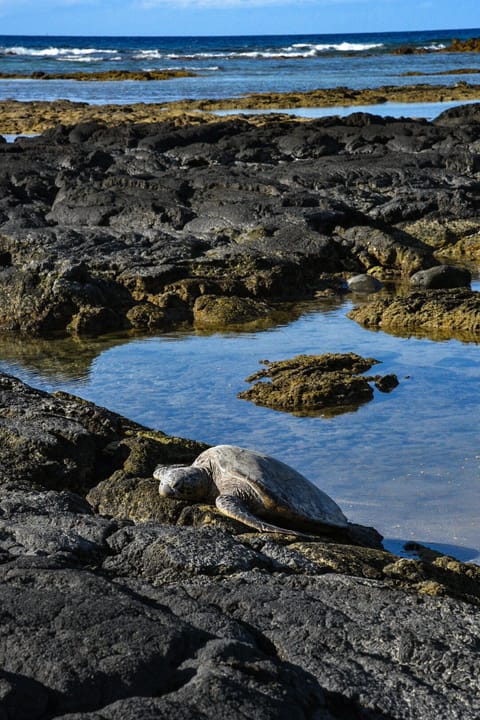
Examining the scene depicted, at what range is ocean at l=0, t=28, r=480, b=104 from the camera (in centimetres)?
5181

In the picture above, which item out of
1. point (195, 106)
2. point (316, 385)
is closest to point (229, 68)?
point (195, 106)

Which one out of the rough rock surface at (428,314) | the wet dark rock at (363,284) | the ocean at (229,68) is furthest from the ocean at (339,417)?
the ocean at (229,68)

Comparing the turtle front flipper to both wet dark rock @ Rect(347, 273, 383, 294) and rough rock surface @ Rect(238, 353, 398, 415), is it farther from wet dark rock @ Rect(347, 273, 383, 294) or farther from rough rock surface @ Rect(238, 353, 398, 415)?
wet dark rock @ Rect(347, 273, 383, 294)

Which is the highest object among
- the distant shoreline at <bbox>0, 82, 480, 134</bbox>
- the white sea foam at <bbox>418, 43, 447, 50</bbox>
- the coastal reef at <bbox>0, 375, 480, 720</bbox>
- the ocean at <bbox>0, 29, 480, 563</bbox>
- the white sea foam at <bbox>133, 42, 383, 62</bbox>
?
the white sea foam at <bbox>418, 43, 447, 50</bbox>

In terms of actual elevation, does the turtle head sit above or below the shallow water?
above

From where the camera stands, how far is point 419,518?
7020 millimetres

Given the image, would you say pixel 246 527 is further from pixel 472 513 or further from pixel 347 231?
pixel 347 231

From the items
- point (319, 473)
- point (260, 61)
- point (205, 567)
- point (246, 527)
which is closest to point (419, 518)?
point (319, 473)

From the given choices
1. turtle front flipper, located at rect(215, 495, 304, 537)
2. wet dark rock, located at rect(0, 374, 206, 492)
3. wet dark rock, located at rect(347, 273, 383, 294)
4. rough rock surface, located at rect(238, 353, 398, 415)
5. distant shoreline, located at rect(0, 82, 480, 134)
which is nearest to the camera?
turtle front flipper, located at rect(215, 495, 304, 537)

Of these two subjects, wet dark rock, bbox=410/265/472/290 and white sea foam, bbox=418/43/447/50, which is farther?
white sea foam, bbox=418/43/447/50

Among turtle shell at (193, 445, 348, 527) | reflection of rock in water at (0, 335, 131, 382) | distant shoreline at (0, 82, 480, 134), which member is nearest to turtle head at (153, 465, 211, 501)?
turtle shell at (193, 445, 348, 527)

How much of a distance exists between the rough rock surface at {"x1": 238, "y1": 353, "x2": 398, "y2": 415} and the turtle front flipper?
11.8ft

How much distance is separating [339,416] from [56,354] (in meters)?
4.29

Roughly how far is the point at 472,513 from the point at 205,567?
2.97 meters
